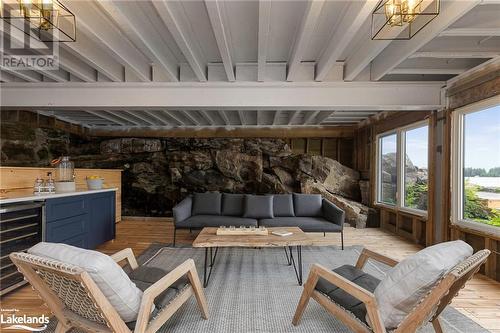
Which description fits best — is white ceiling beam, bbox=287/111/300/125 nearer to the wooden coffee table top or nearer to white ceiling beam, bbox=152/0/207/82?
white ceiling beam, bbox=152/0/207/82

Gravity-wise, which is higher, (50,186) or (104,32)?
(104,32)

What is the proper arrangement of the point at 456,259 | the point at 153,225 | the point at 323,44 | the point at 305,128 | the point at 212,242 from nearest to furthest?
the point at 456,259 → the point at 212,242 → the point at 323,44 → the point at 153,225 → the point at 305,128

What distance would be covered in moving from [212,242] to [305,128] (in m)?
4.96

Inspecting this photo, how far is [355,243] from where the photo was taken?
4348 mm

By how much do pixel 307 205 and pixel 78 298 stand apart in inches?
145

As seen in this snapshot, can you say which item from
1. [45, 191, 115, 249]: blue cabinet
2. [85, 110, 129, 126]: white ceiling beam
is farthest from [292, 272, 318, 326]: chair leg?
[85, 110, 129, 126]: white ceiling beam

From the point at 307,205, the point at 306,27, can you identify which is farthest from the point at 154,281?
the point at 307,205

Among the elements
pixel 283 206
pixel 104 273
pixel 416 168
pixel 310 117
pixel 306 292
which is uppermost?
pixel 310 117

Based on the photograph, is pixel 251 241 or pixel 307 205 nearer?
pixel 251 241

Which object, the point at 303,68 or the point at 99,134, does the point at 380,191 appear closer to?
the point at 303,68

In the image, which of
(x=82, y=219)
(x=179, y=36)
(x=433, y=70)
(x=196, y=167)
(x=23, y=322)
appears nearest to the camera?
(x=23, y=322)

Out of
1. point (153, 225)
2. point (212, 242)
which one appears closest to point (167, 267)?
point (212, 242)

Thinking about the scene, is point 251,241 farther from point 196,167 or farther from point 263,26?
point 196,167

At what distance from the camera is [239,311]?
216 cm
